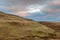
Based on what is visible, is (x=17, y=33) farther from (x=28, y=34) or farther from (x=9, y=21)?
(x=9, y=21)

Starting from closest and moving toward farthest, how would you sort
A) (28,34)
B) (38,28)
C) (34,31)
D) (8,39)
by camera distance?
(8,39)
(28,34)
(34,31)
(38,28)

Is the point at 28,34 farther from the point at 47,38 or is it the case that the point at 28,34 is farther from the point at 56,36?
the point at 56,36

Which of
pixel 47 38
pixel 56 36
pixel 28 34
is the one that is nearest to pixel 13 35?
pixel 28 34

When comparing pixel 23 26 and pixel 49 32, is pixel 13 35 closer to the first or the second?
pixel 23 26

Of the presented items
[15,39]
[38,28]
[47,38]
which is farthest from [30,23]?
[15,39]

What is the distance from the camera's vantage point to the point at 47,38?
143 ft

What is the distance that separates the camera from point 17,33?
40.4 metres

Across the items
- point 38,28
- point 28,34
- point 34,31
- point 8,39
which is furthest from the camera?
point 38,28

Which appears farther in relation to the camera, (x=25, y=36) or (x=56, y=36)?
(x=56, y=36)

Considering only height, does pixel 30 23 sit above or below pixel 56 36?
above

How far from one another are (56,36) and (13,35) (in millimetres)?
12621

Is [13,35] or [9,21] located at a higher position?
[9,21]

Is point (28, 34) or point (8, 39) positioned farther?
point (28, 34)

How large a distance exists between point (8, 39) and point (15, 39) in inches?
63.7
